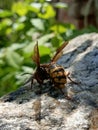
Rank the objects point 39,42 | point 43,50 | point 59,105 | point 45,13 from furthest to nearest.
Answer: point 45,13 < point 39,42 < point 43,50 < point 59,105

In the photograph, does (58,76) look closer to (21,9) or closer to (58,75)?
(58,75)

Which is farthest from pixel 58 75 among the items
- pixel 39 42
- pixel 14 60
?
pixel 39 42

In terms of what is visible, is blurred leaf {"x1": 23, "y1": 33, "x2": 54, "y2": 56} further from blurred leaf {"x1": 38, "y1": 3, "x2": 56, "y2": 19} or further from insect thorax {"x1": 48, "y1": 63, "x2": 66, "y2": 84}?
insect thorax {"x1": 48, "y1": 63, "x2": 66, "y2": 84}

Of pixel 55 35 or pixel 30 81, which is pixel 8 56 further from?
pixel 30 81

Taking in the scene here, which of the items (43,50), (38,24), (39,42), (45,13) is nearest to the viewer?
(43,50)

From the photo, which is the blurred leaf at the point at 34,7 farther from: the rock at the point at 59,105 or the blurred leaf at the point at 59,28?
the rock at the point at 59,105

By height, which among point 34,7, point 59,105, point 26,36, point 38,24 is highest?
point 59,105

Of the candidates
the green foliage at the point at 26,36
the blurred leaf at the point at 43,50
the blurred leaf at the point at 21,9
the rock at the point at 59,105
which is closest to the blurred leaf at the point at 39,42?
the green foliage at the point at 26,36
